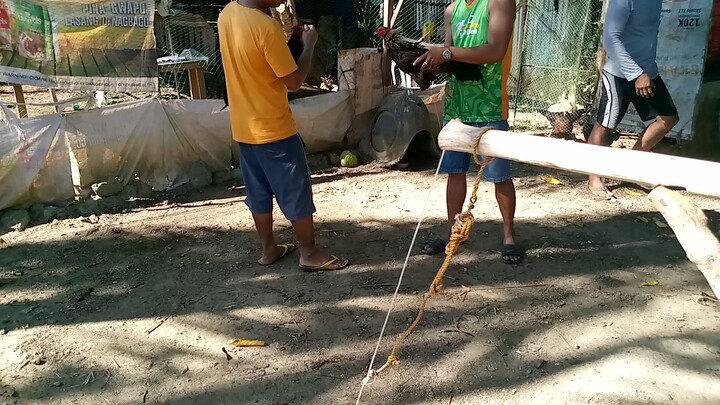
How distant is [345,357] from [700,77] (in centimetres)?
516

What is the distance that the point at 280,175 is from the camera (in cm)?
367

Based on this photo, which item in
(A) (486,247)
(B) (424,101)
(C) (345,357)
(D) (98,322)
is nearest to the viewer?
(C) (345,357)

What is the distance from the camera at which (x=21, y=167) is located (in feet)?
15.6

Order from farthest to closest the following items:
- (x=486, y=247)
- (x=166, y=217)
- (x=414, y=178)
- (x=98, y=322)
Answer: (x=414, y=178) → (x=166, y=217) → (x=486, y=247) → (x=98, y=322)

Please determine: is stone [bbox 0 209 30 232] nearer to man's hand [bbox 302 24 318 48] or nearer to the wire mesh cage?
man's hand [bbox 302 24 318 48]

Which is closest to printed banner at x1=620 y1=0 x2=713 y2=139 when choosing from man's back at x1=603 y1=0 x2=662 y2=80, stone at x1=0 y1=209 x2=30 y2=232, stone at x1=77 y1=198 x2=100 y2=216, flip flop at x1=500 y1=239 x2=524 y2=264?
man's back at x1=603 y1=0 x2=662 y2=80

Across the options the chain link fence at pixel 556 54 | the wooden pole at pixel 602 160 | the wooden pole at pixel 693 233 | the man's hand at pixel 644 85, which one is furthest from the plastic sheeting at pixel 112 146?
the wooden pole at pixel 693 233

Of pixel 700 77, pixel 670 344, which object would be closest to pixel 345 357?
pixel 670 344

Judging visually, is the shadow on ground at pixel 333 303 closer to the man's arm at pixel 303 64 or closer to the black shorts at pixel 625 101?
the black shorts at pixel 625 101

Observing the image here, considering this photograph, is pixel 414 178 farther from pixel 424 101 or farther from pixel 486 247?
pixel 486 247

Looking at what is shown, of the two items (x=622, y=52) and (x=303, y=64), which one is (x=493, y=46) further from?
(x=622, y=52)

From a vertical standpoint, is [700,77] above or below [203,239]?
above

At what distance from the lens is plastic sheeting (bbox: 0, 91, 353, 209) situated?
4.75 metres

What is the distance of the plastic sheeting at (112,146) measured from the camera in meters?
4.75
